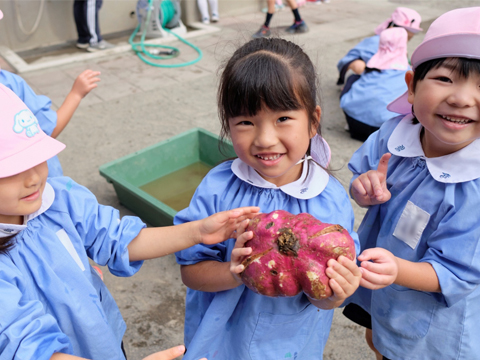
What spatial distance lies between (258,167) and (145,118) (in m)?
3.61

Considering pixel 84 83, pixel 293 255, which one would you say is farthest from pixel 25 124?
pixel 84 83

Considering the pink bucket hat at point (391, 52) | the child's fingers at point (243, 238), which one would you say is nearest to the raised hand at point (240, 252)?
the child's fingers at point (243, 238)

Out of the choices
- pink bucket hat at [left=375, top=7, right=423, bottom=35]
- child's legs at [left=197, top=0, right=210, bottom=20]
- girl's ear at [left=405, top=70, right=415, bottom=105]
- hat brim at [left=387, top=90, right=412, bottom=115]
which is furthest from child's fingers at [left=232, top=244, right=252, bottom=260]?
child's legs at [left=197, top=0, right=210, bottom=20]

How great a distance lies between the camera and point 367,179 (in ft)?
5.18

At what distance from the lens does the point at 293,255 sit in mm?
1183

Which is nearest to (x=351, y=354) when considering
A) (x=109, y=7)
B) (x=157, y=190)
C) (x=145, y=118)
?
(x=157, y=190)

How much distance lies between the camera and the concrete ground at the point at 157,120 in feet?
7.98

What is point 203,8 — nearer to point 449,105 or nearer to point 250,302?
point 449,105

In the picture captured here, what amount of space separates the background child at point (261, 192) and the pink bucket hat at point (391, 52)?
3120mm

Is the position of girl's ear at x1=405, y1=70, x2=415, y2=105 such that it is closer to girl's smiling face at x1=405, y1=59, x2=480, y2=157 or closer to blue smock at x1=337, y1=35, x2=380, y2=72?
girl's smiling face at x1=405, y1=59, x2=480, y2=157

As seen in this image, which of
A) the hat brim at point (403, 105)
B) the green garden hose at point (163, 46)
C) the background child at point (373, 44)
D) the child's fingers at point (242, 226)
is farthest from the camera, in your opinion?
the green garden hose at point (163, 46)

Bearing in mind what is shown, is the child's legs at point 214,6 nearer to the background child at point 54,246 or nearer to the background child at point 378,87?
the background child at point 378,87

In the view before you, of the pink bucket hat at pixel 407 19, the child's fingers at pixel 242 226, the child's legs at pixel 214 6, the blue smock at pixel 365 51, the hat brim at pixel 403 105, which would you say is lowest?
the child's legs at pixel 214 6

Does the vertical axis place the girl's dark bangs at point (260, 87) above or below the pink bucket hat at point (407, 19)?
above
